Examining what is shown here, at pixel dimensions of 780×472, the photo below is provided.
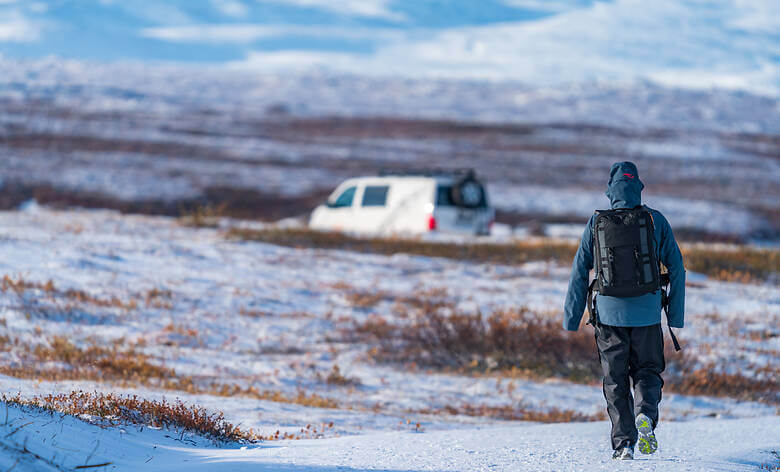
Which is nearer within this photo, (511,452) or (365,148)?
(511,452)

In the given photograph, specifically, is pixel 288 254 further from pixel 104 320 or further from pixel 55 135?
pixel 55 135

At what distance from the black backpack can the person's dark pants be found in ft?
0.97

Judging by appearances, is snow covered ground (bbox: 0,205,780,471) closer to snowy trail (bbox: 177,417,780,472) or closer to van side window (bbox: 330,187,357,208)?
snowy trail (bbox: 177,417,780,472)

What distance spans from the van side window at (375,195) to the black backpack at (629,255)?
14365 mm

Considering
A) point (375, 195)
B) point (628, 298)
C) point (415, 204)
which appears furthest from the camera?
point (375, 195)

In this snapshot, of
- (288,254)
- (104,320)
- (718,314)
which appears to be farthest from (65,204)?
(718,314)

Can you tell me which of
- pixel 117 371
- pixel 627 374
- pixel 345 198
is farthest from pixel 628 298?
pixel 345 198

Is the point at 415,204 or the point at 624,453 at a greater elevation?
the point at 415,204

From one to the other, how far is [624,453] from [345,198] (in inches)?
613

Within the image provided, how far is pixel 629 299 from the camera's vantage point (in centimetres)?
556

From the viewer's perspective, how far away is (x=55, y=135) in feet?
181

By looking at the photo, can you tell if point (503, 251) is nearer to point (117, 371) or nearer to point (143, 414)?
point (117, 371)

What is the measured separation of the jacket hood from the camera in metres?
5.59

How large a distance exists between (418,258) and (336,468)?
12.2 meters
